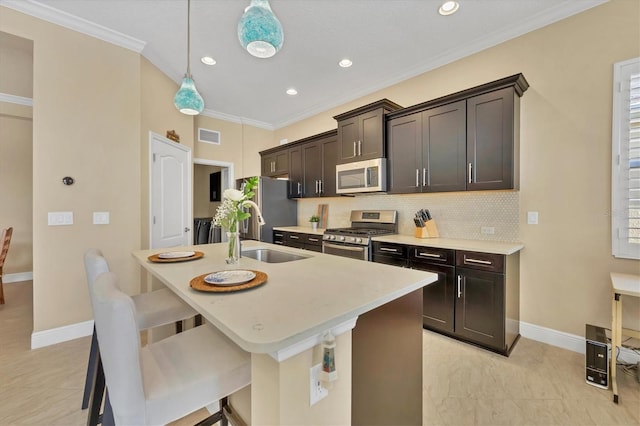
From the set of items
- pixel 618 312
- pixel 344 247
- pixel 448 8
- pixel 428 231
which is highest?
pixel 448 8

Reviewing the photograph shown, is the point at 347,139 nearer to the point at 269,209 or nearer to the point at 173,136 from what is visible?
the point at 269,209

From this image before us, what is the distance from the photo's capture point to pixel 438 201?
3227 millimetres

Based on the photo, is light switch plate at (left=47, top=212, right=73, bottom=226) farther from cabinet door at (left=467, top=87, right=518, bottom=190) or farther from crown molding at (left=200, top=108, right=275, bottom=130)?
cabinet door at (left=467, top=87, right=518, bottom=190)

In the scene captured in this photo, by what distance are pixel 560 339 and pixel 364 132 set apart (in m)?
2.99

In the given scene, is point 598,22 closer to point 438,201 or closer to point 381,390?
point 438,201

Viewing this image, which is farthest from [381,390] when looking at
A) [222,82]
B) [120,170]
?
[222,82]

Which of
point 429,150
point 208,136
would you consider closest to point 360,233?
point 429,150

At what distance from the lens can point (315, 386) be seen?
2.97ft

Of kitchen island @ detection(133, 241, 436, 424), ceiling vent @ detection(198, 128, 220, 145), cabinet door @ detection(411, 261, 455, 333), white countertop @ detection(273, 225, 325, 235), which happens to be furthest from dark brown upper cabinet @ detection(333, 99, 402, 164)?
ceiling vent @ detection(198, 128, 220, 145)

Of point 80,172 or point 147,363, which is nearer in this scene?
point 147,363

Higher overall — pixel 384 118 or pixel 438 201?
pixel 384 118

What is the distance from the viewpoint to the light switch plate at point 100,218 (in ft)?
9.11

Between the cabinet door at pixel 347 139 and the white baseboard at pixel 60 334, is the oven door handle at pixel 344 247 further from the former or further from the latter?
the white baseboard at pixel 60 334

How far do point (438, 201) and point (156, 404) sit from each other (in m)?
3.19
